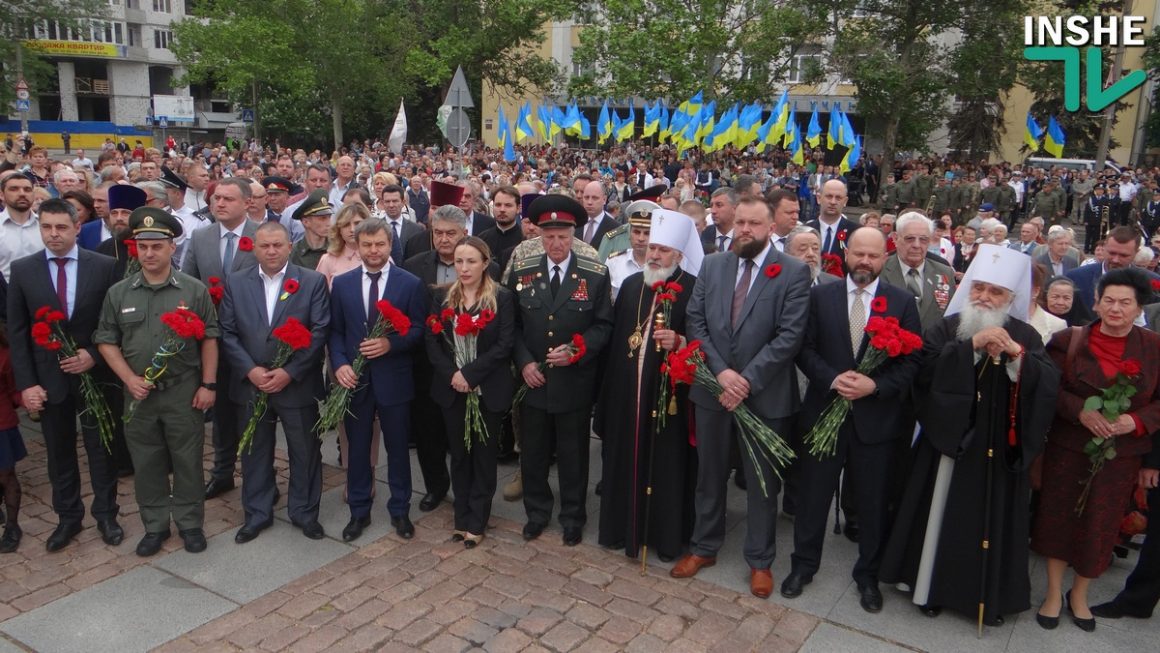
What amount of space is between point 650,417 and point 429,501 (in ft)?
6.52

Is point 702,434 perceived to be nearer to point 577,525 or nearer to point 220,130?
point 577,525

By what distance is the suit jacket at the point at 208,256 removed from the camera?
6863 mm

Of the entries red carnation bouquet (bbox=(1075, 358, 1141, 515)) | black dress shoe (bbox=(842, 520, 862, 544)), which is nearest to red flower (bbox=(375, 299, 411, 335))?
black dress shoe (bbox=(842, 520, 862, 544))

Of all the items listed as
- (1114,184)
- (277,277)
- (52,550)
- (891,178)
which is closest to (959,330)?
(277,277)

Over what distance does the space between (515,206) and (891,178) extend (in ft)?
80.1

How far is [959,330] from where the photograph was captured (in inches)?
186

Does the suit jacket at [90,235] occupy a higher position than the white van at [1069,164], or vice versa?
the white van at [1069,164]

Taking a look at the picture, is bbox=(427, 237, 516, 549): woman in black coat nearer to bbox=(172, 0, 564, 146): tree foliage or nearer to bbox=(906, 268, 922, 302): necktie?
bbox=(906, 268, 922, 302): necktie

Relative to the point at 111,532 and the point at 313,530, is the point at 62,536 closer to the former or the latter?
the point at 111,532

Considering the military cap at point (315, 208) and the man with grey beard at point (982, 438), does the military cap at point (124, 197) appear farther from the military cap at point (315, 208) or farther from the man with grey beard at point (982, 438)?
the man with grey beard at point (982, 438)

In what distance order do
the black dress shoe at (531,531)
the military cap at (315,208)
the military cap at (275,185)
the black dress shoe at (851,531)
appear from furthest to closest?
the military cap at (275,185)
the military cap at (315,208)
the black dress shoe at (851,531)
the black dress shoe at (531,531)

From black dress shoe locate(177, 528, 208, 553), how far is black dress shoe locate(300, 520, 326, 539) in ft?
2.07

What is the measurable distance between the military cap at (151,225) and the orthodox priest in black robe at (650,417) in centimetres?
289

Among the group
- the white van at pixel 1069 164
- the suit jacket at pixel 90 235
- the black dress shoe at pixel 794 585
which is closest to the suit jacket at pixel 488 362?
the black dress shoe at pixel 794 585
